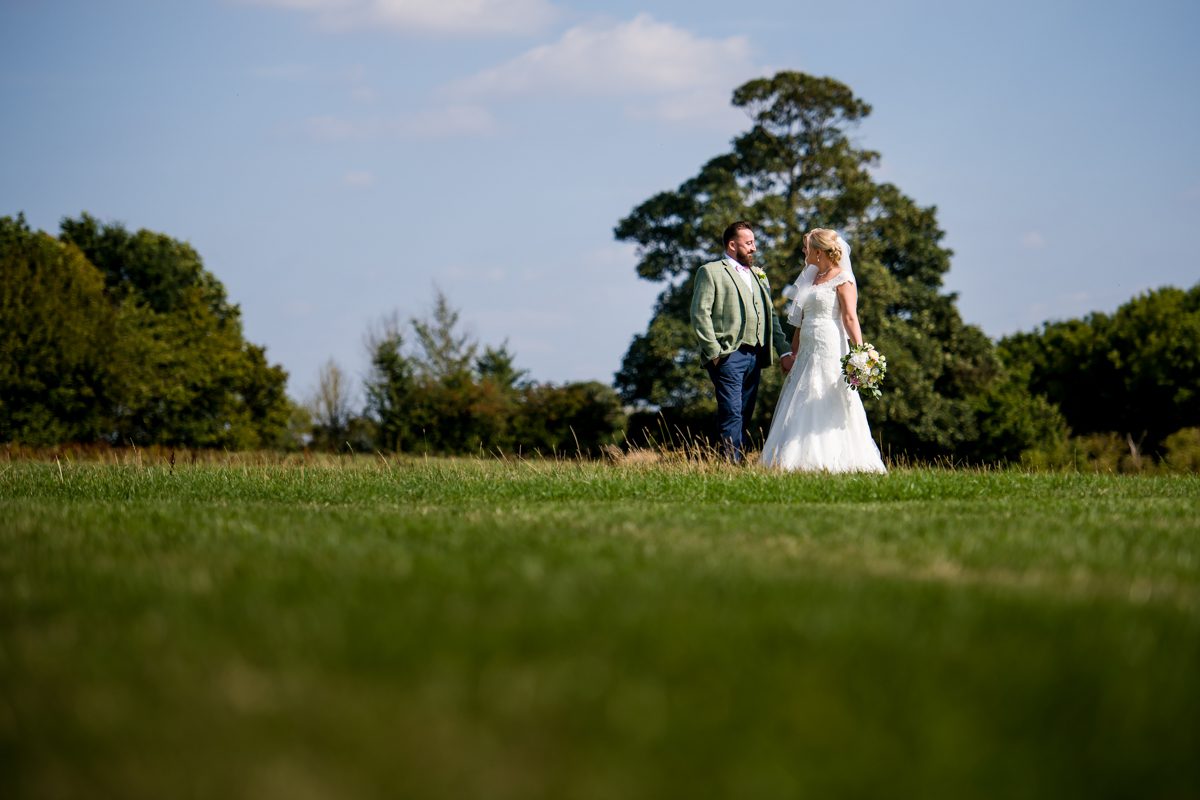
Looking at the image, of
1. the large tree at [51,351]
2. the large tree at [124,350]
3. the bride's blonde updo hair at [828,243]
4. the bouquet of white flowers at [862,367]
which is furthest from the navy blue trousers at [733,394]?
the large tree at [124,350]

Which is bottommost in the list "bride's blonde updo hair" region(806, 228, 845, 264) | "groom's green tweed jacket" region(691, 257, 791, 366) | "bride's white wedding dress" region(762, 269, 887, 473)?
"bride's white wedding dress" region(762, 269, 887, 473)

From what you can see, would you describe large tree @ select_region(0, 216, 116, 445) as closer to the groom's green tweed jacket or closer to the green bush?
the groom's green tweed jacket

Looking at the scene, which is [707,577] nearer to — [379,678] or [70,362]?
[379,678]

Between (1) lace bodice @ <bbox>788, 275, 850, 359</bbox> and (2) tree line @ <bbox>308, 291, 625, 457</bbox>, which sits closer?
(1) lace bodice @ <bbox>788, 275, 850, 359</bbox>

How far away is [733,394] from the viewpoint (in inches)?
566

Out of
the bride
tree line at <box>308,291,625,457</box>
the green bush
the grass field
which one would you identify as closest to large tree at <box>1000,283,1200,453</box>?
the green bush

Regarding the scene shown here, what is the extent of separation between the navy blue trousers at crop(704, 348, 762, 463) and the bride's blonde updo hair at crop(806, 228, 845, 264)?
152 centimetres

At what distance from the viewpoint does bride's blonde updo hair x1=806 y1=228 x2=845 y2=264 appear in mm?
14102

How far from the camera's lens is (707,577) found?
463 cm

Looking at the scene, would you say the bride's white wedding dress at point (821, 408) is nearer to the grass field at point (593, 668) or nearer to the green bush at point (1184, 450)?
the grass field at point (593, 668)

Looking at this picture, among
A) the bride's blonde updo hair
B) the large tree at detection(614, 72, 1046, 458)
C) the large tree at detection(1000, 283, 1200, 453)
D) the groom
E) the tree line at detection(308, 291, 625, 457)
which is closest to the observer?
the bride's blonde updo hair

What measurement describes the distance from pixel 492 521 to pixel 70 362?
1356 inches

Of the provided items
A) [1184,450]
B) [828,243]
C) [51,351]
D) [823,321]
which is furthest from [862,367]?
[51,351]

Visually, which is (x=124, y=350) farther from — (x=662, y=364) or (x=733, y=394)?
(x=733, y=394)
